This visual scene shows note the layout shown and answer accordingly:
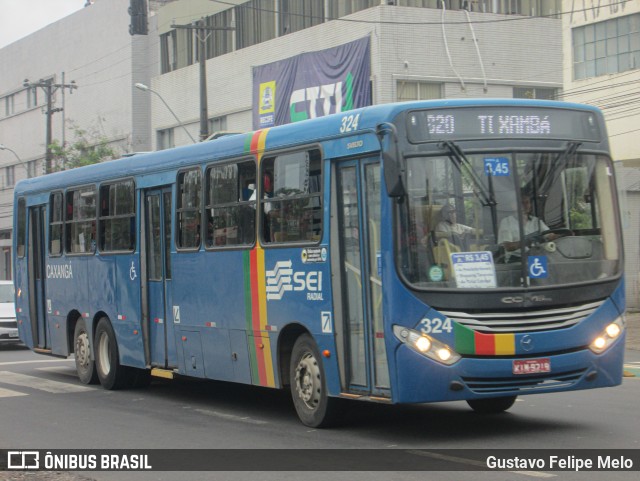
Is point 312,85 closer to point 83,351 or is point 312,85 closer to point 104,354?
point 83,351

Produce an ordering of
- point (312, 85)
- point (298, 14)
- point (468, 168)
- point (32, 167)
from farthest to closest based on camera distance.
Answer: point (32, 167), point (298, 14), point (312, 85), point (468, 168)

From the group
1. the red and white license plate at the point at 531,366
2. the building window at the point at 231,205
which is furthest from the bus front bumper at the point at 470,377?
the building window at the point at 231,205

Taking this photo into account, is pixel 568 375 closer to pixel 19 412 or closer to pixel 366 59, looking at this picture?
pixel 19 412

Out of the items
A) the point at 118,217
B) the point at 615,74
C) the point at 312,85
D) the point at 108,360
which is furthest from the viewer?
the point at 312,85

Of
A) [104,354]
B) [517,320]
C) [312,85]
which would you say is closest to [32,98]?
[312,85]

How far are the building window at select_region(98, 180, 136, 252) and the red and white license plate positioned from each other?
23.8ft

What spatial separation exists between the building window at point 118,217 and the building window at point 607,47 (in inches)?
775

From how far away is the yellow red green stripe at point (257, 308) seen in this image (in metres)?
12.3

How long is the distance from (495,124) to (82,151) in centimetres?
4508

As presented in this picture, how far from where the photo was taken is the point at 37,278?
1922 cm

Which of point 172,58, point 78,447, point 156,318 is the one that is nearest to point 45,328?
point 156,318

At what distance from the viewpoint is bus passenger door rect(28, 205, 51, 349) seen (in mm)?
18953

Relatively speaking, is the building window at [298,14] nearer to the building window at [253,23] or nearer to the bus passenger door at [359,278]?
the building window at [253,23]

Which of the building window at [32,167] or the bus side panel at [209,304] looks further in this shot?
the building window at [32,167]
